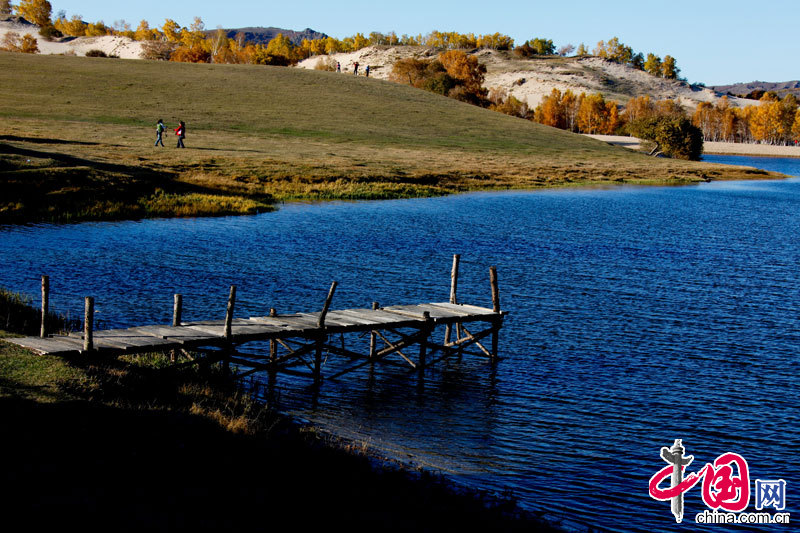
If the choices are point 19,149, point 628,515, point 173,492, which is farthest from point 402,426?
point 19,149

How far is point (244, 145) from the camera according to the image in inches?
3007

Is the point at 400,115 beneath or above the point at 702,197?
above

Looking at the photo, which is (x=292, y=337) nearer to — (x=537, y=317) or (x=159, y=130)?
(x=537, y=317)

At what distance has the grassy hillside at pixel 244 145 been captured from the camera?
4894cm

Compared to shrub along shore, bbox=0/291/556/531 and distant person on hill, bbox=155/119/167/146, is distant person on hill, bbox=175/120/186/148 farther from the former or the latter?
shrub along shore, bbox=0/291/556/531

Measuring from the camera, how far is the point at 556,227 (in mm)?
49469

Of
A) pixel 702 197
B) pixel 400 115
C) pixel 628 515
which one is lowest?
pixel 628 515

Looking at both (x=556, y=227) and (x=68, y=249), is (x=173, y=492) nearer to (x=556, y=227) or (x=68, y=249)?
(x=68, y=249)

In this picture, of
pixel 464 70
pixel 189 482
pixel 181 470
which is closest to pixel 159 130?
pixel 181 470

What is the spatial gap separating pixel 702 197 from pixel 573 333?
57.8 m

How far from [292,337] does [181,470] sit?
8352 mm

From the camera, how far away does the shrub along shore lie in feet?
35.4
